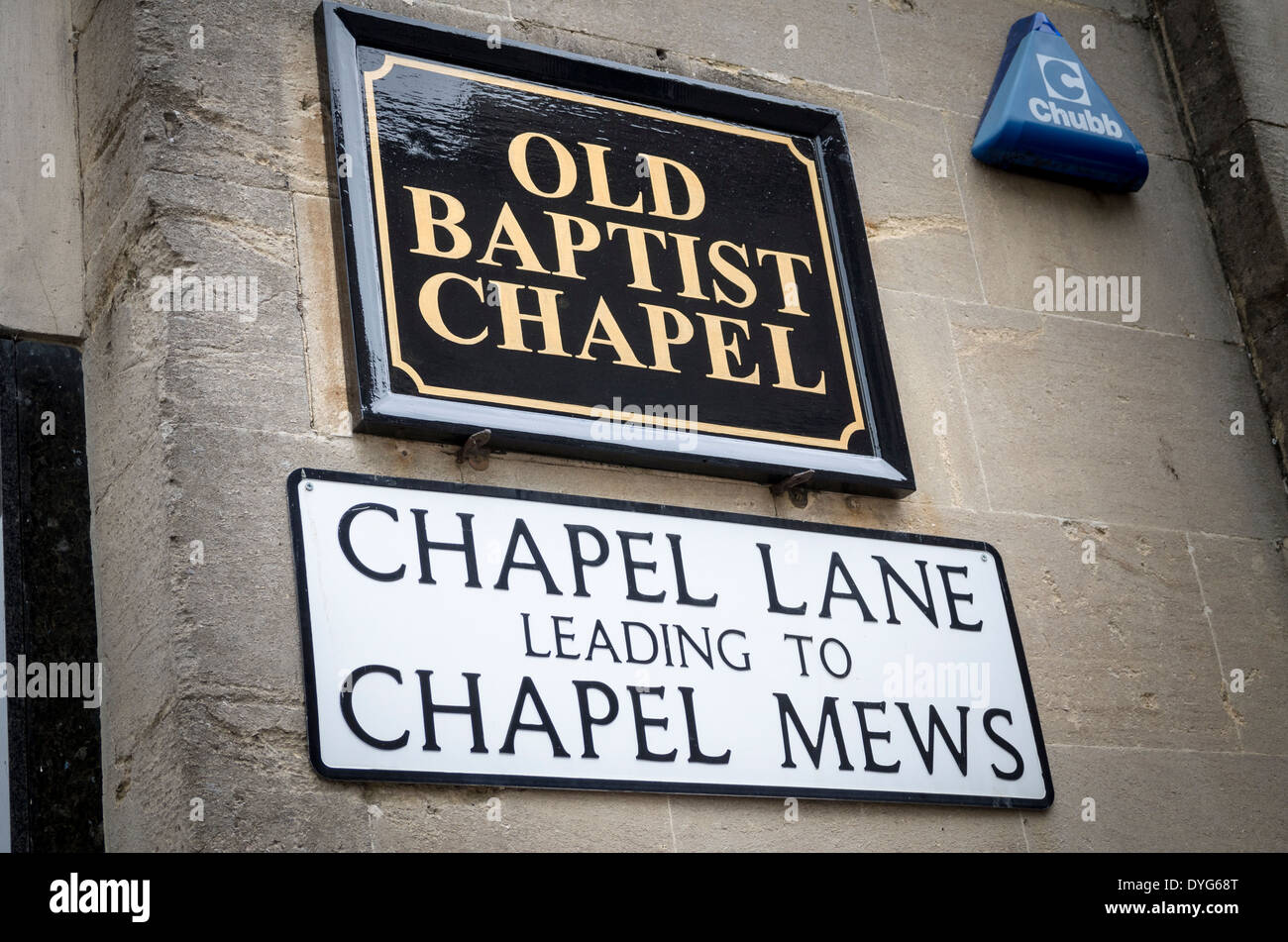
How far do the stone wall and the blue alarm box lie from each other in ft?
0.22

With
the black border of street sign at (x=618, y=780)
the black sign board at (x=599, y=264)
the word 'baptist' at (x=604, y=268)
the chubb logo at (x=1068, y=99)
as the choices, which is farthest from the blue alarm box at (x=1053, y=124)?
the black border of street sign at (x=618, y=780)

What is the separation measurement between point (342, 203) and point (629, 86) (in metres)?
0.81

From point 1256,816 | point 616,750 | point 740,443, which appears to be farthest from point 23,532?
point 1256,816

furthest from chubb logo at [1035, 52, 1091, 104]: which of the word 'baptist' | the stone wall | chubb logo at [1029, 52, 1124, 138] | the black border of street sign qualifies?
the black border of street sign

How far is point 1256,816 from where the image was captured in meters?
3.50

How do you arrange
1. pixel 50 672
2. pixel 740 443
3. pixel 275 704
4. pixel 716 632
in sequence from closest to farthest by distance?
pixel 275 704 < pixel 50 672 < pixel 716 632 < pixel 740 443

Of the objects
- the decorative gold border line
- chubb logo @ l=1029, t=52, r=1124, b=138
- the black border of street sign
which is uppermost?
chubb logo @ l=1029, t=52, r=1124, b=138

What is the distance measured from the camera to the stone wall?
9.00 feet

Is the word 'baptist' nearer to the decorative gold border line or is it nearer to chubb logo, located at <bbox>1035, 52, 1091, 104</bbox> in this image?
the decorative gold border line

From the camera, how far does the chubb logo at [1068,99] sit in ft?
13.4

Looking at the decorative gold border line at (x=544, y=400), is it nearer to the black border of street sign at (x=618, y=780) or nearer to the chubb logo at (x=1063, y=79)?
the black border of street sign at (x=618, y=780)

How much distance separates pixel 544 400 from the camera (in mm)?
3145

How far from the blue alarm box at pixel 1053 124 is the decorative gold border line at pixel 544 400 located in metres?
0.59

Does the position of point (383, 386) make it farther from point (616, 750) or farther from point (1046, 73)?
point (1046, 73)
